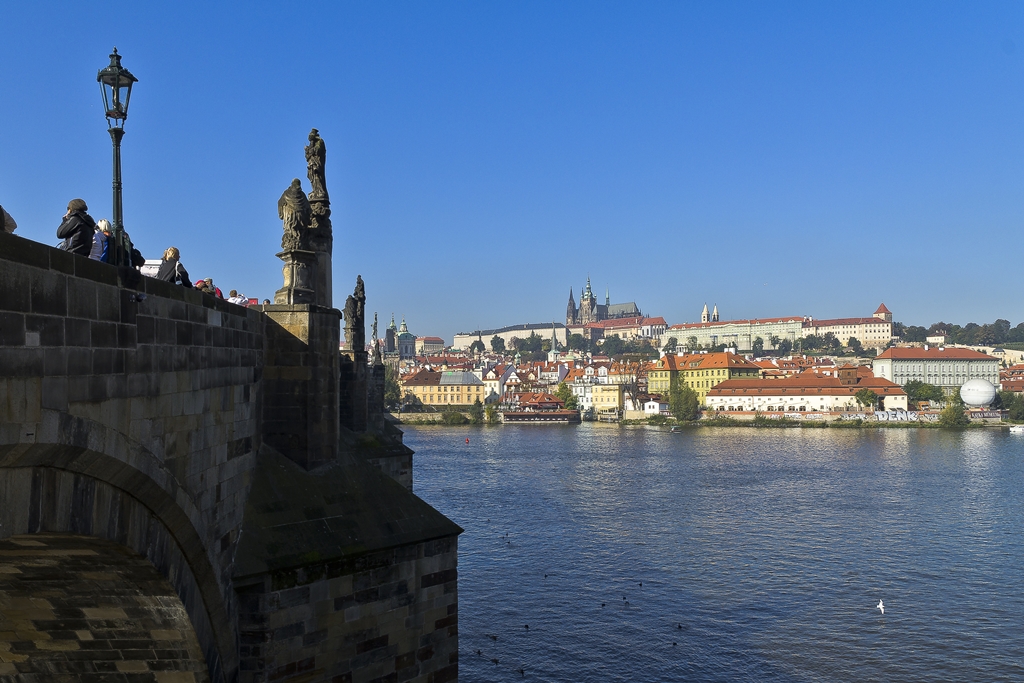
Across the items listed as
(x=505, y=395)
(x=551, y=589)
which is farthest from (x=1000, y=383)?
(x=551, y=589)

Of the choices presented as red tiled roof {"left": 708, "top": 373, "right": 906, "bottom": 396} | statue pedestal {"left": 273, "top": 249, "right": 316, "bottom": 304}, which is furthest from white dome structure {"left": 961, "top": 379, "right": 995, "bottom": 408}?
statue pedestal {"left": 273, "top": 249, "right": 316, "bottom": 304}

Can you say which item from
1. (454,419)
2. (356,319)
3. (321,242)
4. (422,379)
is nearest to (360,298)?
(356,319)

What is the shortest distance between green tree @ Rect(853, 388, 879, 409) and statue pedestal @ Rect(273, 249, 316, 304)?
416ft

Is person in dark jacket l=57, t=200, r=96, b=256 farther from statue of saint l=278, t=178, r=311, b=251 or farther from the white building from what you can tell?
the white building

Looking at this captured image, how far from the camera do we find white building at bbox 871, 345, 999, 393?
161 meters

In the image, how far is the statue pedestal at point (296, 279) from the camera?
12273 millimetres

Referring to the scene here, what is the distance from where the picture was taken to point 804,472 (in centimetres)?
6950

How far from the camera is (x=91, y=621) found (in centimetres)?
842

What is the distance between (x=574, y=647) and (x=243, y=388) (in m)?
18.6

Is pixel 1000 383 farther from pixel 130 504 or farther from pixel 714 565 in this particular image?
pixel 130 504

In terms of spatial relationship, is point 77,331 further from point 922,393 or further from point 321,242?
point 922,393

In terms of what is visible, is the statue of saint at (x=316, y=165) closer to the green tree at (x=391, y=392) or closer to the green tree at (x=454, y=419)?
the green tree at (x=454, y=419)

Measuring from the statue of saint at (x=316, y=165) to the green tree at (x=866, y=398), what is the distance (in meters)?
126

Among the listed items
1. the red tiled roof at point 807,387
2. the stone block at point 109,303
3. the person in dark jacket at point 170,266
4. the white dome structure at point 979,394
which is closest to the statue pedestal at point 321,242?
the person in dark jacket at point 170,266
